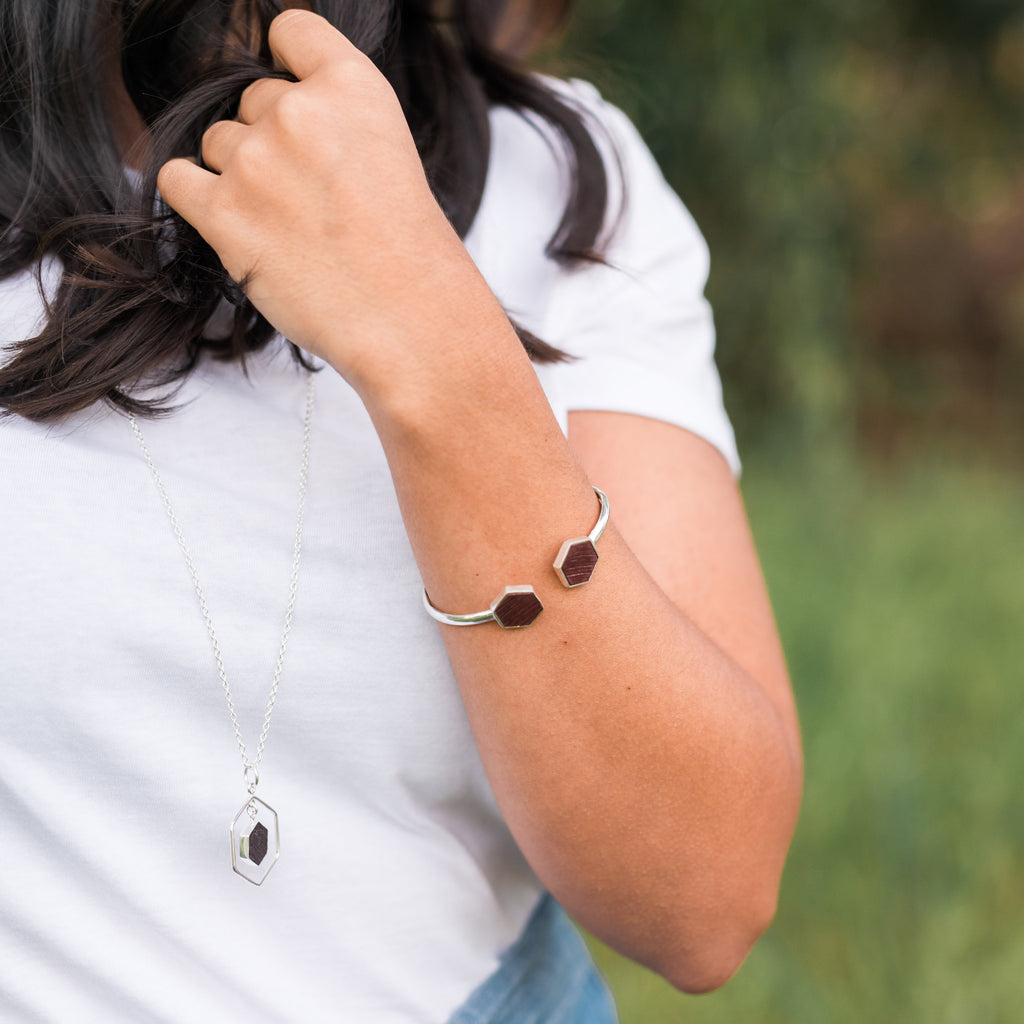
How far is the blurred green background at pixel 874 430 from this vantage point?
208 cm

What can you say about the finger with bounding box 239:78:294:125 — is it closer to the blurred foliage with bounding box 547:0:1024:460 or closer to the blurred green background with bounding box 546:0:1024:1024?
the blurred green background with bounding box 546:0:1024:1024

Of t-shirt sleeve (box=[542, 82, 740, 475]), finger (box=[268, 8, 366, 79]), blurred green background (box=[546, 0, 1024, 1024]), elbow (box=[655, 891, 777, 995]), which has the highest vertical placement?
finger (box=[268, 8, 366, 79])

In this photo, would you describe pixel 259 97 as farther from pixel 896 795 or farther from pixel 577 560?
pixel 896 795

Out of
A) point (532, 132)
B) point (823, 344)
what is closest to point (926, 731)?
point (823, 344)

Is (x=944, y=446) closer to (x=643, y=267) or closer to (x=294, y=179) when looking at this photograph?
(x=643, y=267)

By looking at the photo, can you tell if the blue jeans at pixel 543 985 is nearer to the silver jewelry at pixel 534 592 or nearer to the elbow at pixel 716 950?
the elbow at pixel 716 950

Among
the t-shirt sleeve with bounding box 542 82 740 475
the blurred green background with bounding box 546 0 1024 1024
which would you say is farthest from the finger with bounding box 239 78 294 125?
the blurred green background with bounding box 546 0 1024 1024

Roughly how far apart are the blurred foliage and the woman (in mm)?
2659

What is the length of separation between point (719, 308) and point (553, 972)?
347 cm

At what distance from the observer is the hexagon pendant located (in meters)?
0.70

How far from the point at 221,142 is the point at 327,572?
0.29 m

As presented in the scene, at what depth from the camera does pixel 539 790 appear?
0.71m

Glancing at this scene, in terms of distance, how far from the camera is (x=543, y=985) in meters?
0.91

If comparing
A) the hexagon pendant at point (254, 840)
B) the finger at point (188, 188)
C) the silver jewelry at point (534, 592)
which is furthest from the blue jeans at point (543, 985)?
the finger at point (188, 188)
